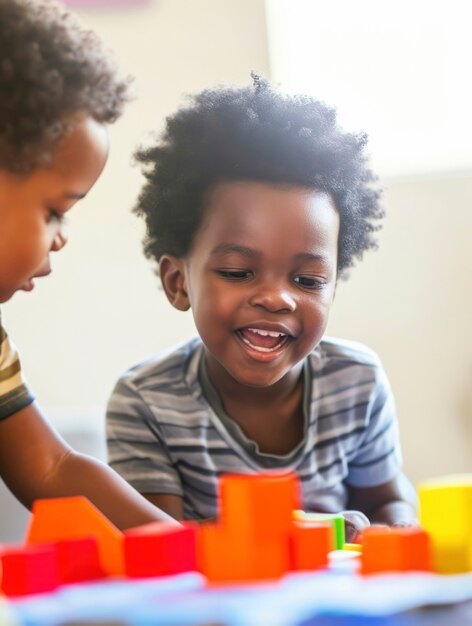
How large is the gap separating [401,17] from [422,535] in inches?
50.1

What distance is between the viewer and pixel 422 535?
48 centimetres

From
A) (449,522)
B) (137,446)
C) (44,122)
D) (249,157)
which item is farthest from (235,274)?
(449,522)

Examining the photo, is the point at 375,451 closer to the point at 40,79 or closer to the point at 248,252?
the point at 248,252

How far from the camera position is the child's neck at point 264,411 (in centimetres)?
108

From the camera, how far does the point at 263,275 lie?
37.1 inches

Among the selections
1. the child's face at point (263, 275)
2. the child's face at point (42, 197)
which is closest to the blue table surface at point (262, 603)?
the child's face at point (42, 197)

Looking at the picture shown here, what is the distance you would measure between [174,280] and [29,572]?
65cm

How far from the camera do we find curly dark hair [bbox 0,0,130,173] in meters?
0.63

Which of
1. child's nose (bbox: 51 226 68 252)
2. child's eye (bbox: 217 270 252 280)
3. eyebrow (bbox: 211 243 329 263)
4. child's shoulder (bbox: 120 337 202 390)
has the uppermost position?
eyebrow (bbox: 211 243 329 263)

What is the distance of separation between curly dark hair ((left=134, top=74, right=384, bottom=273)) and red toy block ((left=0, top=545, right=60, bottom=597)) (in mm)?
588

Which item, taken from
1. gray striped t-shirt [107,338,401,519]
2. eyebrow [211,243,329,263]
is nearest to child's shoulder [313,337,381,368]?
gray striped t-shirt [107,338,401,519]

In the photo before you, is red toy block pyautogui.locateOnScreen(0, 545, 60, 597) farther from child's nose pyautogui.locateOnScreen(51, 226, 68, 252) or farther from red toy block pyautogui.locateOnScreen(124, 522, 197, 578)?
child's nose pyautogui.locateOnScreen(51, 226, 68, 252)

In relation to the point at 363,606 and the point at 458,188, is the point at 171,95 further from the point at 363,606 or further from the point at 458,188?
the point at 363,606

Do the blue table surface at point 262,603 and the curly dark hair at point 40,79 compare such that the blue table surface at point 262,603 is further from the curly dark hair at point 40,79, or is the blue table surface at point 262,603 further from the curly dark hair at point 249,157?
the curly dark hair at point 249,157
